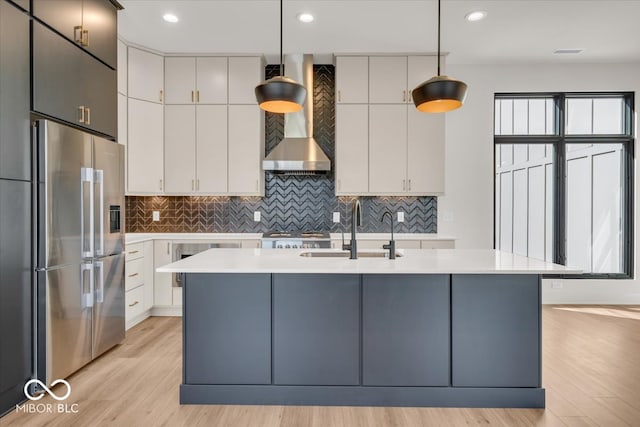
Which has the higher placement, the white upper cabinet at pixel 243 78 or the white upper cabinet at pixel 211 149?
the white upper cabinet at pixel 243 78

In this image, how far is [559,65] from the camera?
185 inches

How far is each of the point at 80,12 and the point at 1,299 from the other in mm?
2066

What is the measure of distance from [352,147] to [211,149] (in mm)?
1618

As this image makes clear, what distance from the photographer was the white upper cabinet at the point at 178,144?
172 inches

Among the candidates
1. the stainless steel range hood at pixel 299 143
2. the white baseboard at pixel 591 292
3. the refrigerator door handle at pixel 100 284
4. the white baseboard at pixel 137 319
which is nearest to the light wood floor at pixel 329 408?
the white baseboard at pixel 137 319

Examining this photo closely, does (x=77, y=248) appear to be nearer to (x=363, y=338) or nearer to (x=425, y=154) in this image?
(x=363, y=338)

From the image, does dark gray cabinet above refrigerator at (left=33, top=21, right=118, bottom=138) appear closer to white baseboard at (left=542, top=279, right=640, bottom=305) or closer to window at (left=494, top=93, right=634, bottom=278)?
window at (left=494, top=93, right=634, bottom=278)

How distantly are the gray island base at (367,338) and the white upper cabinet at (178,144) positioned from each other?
2.39 meters

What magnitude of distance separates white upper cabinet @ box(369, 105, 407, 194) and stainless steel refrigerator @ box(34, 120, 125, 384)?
8.46ft

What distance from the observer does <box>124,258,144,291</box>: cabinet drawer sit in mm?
3664

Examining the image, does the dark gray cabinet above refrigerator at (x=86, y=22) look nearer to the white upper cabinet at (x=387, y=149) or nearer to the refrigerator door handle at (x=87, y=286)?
the refrigerator door handle at (x=87, y=286)

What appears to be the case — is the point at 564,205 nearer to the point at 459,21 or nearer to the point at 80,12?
the point at 459,21

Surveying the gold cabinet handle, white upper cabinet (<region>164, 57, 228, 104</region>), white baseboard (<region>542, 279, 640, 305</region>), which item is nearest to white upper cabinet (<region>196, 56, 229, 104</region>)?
white upper cabinet (<region>164, 57, 228, 104</region>)

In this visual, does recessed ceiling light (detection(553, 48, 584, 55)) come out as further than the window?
No
